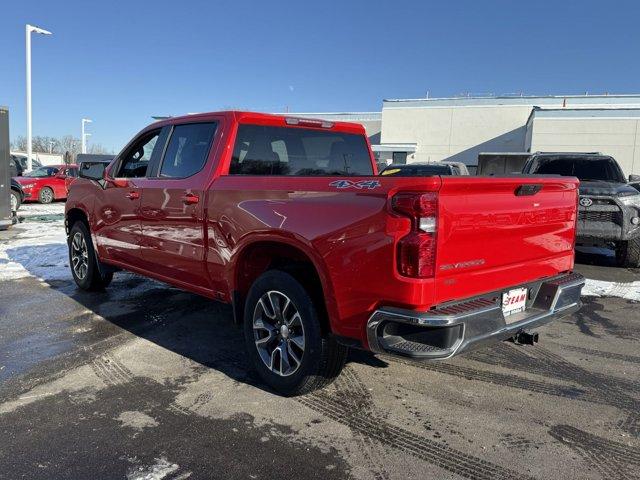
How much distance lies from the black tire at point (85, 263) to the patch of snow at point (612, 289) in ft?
20.2

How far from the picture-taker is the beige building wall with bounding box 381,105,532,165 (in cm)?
4003

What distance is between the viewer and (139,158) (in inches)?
217

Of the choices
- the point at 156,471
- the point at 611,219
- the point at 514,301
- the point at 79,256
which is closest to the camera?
the point at 156,471

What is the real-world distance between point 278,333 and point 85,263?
3.90 meters

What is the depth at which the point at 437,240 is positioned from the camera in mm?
2855

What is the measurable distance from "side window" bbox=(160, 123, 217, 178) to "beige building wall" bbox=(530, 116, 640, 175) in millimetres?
33002

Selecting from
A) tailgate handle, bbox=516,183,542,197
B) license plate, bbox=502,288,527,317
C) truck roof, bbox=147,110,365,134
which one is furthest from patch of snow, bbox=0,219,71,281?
tailgate handle, bbox=516,183,542,197

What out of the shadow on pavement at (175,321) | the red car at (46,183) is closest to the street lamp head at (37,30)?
the red car at (46,183)

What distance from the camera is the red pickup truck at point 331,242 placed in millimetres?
2893

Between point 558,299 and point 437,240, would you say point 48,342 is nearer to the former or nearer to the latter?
point 437,240

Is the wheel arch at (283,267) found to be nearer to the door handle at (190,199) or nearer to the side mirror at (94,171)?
the door handle at (190,199)

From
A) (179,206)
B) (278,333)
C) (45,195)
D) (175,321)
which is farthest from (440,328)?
(45,195)

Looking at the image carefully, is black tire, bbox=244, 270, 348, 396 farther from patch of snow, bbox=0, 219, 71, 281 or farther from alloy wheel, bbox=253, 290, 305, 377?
patch of snow, bbox=0, 219, 71, 281

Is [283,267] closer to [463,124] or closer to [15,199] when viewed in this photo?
[15,199]
